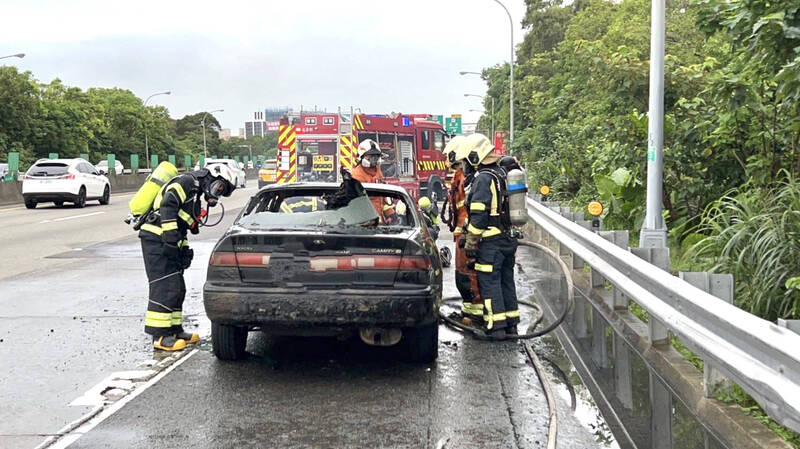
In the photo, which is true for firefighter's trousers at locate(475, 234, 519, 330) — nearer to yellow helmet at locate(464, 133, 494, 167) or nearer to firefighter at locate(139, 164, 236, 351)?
yellow helmet at locate(464, 133, 494, 167)

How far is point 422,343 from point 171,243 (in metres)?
2.25

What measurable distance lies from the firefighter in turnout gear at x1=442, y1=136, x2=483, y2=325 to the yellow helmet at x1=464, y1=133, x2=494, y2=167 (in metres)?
0.05

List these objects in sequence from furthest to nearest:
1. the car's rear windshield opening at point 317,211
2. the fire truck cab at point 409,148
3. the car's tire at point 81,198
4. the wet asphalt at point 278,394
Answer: the car's tire at point 81,198 → the fire truck cab at point 409,148 → the car's rear windshield opening at point 317,211 → the wet asphalt at point 278,394

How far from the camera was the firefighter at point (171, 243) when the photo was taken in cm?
705

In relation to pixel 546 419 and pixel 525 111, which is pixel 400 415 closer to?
pixel 546 419

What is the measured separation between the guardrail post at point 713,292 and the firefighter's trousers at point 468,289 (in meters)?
3.46

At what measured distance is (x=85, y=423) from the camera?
5.11 metres

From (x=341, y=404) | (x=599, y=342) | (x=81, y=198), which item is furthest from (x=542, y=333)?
(x=81, y=198)

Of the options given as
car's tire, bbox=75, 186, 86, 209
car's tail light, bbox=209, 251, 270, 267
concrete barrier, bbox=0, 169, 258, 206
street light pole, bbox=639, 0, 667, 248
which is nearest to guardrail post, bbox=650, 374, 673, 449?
car's tail light, bbox=209, 251, 270, 267

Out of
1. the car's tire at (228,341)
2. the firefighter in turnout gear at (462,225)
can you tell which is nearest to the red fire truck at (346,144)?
the firefighter in turnout gear at (462,225)

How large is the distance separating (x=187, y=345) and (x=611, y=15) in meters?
34.4

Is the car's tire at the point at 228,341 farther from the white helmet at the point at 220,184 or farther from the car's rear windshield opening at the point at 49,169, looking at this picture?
the car's rear windshield opening at the point at 49,169

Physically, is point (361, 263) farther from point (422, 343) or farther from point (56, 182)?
point (56, 182)

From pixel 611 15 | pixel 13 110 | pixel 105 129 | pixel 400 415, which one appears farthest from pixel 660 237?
pixel 105 129
